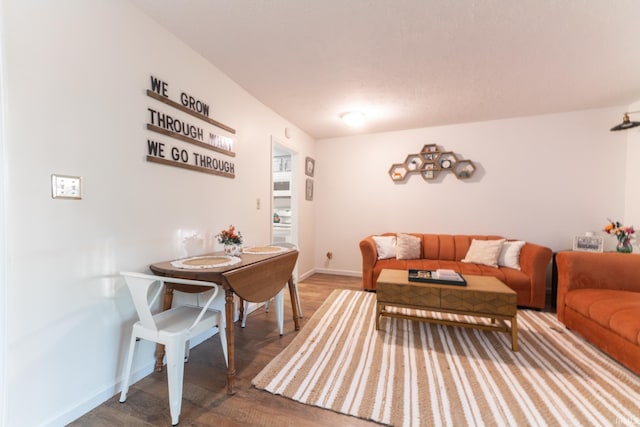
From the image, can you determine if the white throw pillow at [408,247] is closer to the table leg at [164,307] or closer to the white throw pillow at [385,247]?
the white throw pillow at [385,247]

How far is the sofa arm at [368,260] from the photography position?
10.3 ft

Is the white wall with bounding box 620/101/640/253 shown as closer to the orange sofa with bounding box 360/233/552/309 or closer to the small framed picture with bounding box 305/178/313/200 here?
the orange sofa with bounding box 360/233/552/309

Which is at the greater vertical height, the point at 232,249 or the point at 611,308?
the point at 232,249

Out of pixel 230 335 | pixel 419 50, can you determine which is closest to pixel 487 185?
→ pixel 419 50

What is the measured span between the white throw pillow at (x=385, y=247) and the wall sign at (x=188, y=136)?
2075 millimetres

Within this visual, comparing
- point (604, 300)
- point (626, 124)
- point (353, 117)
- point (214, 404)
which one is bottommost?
point (214, 404)

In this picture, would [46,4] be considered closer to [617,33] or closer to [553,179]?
[617,33]

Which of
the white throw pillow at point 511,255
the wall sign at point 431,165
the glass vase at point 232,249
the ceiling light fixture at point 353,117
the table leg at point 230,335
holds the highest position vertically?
the ceiling light fixture at point 353,117

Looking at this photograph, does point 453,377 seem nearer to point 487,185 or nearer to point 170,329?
→ point 170,329

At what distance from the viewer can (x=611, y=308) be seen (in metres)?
1.70

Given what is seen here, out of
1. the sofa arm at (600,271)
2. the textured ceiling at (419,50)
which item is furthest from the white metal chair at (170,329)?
the sofa arm at (600,271)

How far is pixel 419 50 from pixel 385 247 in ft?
7.36

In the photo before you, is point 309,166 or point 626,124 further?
point 309,166

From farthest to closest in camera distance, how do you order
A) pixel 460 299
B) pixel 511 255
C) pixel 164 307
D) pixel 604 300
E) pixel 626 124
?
pixel 511 255
pixel 626 124
pixel 460 299
pixel 604 300
pixel 164 307
